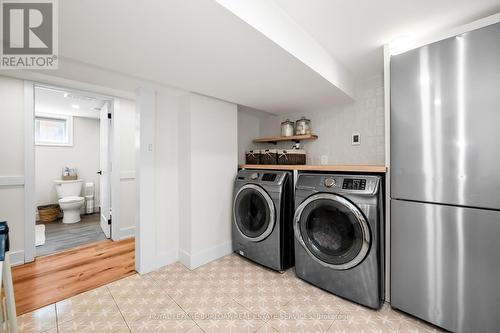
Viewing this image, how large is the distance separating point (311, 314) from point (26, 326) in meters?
1.98

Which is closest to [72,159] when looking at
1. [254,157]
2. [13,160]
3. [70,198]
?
[70,198]

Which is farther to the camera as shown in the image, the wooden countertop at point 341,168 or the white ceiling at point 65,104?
the white ceiling at point 65,104

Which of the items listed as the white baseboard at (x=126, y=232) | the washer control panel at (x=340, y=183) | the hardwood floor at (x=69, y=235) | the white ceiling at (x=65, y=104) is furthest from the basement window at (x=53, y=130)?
the washer control panel at (x=340, y=183)

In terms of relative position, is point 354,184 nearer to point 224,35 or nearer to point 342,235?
point 342,235

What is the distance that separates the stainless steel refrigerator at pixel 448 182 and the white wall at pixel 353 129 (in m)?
0.82

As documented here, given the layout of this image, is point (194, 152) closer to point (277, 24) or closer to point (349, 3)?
point (277, 24)

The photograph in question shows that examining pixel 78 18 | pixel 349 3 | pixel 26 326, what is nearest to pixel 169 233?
→ pixel 26 326

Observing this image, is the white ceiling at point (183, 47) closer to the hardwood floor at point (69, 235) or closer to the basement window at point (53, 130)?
the hardwood floor at point (69, 235)

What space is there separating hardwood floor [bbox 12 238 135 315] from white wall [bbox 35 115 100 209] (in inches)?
89.2

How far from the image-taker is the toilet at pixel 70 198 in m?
3.76

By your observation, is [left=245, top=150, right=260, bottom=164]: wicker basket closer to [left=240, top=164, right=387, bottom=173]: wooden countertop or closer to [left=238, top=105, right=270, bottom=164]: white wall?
[left=240, top=164, right=387, bottom=173]: wooden countertop

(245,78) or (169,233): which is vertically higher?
(245,78)

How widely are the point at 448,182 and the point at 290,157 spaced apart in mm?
1434

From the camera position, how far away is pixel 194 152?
2.22 meters
